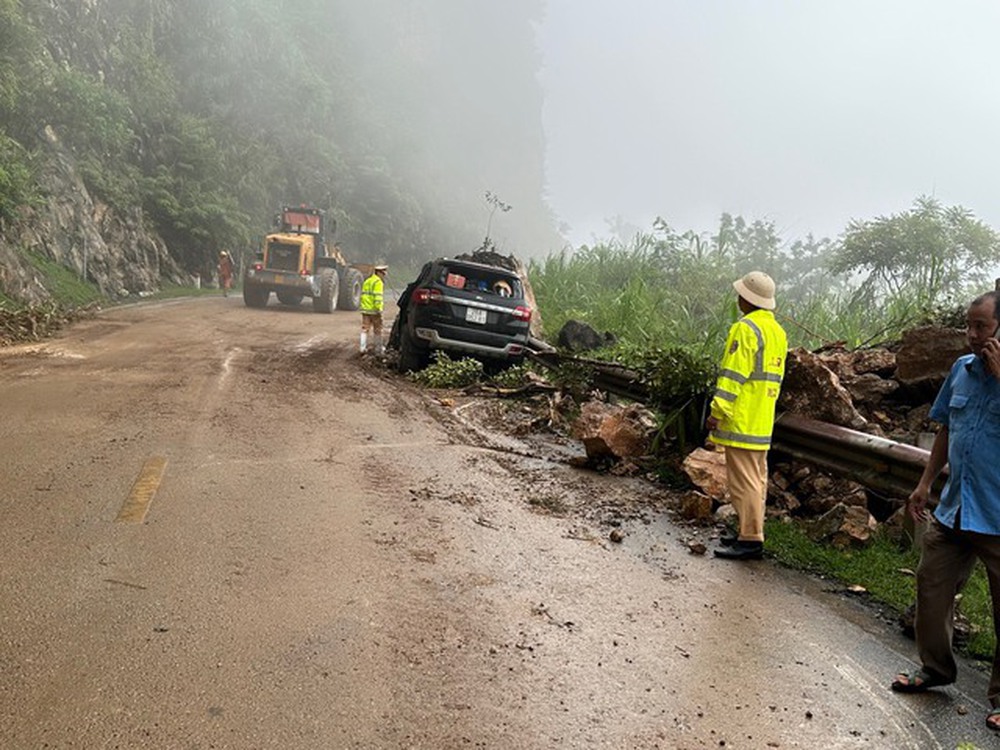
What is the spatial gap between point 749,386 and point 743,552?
3.76ft

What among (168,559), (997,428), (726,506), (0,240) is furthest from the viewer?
(0,240)

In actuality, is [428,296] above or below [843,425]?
above

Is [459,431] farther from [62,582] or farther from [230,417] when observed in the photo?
[62,582]

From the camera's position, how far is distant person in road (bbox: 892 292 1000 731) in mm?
3342

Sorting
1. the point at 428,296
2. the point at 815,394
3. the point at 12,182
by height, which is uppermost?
the point at 12,182

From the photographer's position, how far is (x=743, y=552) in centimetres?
520

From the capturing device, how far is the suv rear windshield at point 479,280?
37.3 ft

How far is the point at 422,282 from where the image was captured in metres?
11.7

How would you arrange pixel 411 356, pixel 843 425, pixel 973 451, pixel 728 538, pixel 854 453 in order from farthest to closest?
pixel 411 356
pixel 843 425
pixel 854 453
pixel 728 538
pixel 973 451

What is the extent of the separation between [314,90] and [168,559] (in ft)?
145

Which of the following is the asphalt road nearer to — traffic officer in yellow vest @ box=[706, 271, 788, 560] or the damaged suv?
traffic officer in yellow vest @ box=[706, 271, 788, 560]

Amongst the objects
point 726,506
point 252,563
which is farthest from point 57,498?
point 726,506

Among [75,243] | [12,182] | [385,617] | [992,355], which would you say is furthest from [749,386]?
[75,243]

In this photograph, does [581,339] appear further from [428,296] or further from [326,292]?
[326,292]
